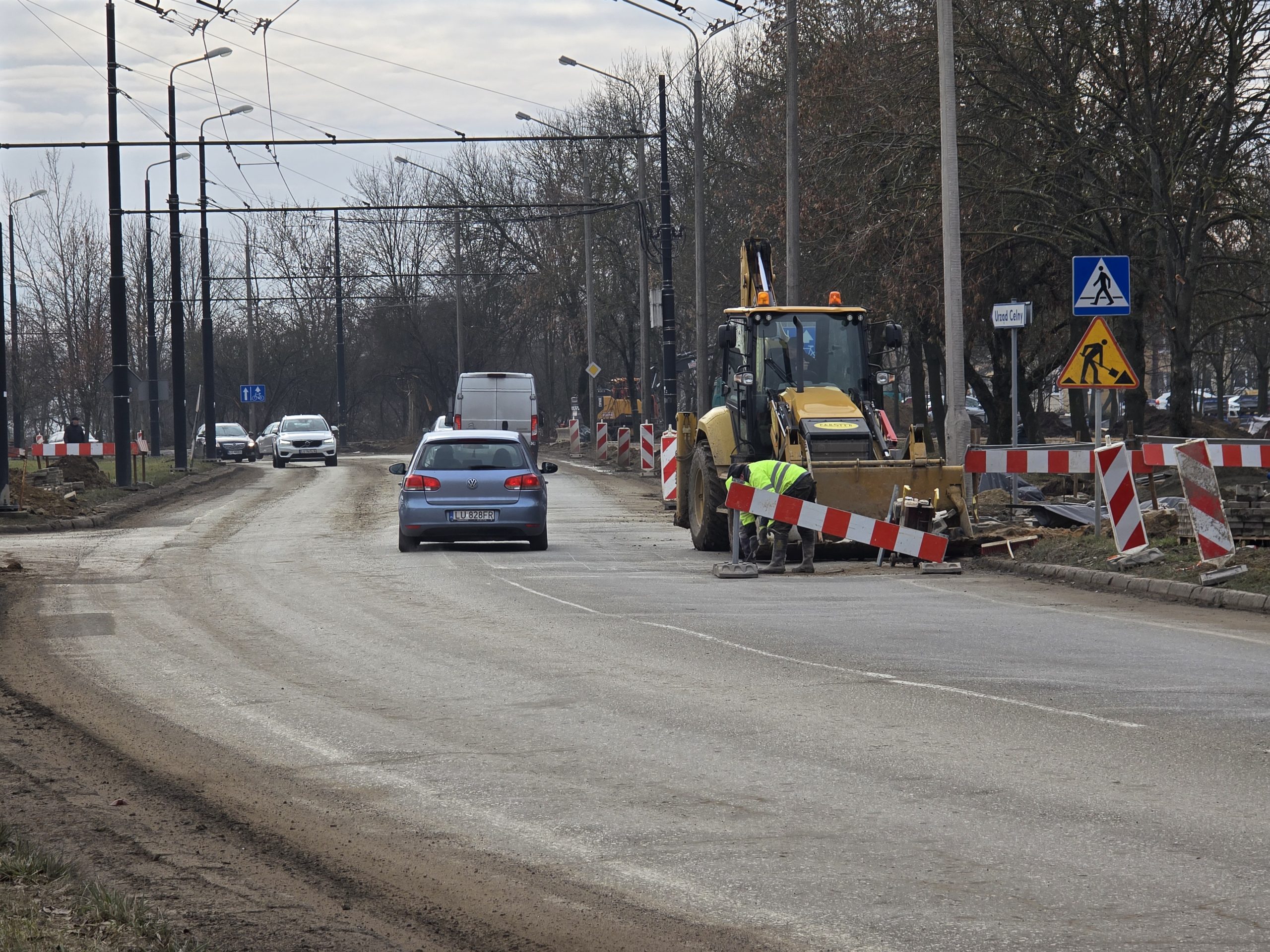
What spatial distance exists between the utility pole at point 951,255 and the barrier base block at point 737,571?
475cm

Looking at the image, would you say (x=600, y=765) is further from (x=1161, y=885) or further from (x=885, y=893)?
(x=1161, y=885)

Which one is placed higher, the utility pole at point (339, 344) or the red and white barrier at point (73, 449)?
the utility pole at point (339, 344)

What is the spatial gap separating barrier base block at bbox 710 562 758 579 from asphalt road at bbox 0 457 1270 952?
58 cm

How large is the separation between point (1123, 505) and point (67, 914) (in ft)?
42.8

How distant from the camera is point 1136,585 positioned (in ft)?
49.0

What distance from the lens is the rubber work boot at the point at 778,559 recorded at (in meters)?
16.8

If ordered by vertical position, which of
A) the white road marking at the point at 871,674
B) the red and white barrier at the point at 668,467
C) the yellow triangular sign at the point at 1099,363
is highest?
the yellow triangular sign at the point at 1099,363

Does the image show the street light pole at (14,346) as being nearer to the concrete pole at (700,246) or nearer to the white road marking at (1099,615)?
the concrete pole at (700,246)

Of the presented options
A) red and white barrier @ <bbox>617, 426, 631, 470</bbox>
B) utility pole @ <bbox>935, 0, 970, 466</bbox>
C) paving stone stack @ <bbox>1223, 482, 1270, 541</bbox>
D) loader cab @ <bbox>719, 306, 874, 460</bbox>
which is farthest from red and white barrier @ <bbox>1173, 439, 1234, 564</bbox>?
red and white barrier @ <bbox>617, 426, 631, 470</bbox>

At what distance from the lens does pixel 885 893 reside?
5.24 metres

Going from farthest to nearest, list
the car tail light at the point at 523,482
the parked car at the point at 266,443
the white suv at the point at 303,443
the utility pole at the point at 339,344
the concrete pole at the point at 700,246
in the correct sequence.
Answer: the utility pole at the point at 339,344
the parked car at the point at 266,443
the white suv at the point at 303,443
the concrete pole at the point at 700,246
the car tail light at the point at 523,482

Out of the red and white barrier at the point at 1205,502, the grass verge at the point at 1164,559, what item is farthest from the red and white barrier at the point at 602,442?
the red and white barrier at the point at 1205,502

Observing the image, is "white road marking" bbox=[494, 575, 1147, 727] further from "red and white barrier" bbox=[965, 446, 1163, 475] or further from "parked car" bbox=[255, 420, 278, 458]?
"parked car" bbox=[255, 420, 278, 458]

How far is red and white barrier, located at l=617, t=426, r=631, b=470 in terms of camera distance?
43.0 metres
